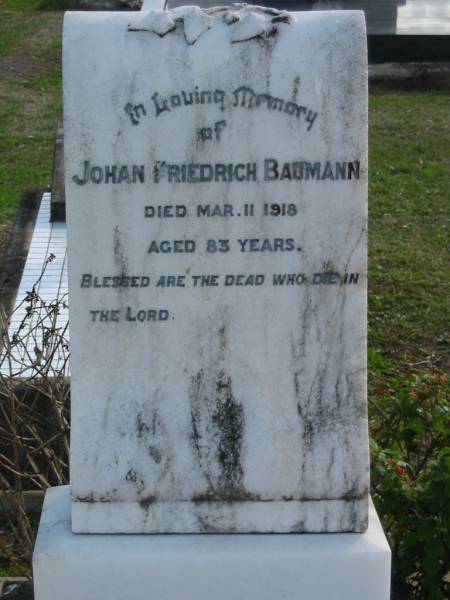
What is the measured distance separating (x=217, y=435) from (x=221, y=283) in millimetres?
431

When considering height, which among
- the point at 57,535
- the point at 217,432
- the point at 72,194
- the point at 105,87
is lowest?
the point at 57,535

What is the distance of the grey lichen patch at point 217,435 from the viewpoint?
10.7ft

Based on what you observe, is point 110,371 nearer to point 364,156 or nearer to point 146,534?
point 146,534

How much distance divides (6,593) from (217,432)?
1047mm

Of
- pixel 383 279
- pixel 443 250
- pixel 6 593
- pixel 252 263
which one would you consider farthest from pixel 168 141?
pixel 443 250

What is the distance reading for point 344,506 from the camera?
10.8ft

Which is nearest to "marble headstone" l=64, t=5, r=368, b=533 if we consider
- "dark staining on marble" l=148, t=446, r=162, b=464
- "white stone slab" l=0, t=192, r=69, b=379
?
"dark staining on marble" l=148, t=446, r=162, b=464

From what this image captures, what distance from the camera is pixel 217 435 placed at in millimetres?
3279

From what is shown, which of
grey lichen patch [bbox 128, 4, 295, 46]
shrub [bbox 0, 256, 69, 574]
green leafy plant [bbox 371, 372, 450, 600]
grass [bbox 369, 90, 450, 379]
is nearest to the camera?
grey lichen patch [bbox 128, 4, 295, 46]

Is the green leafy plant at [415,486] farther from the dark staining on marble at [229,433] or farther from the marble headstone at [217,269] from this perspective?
the dark staining on marble at [229,433]

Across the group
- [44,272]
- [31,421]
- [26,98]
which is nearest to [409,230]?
[44,272]

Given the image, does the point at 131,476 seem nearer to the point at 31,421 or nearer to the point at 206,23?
the point at 206,23

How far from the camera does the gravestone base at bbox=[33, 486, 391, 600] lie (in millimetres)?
3242

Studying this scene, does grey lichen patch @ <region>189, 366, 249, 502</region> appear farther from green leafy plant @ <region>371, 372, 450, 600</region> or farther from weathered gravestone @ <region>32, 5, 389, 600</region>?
green leafy plant @ <region>371, 372, 450, 600</region>
